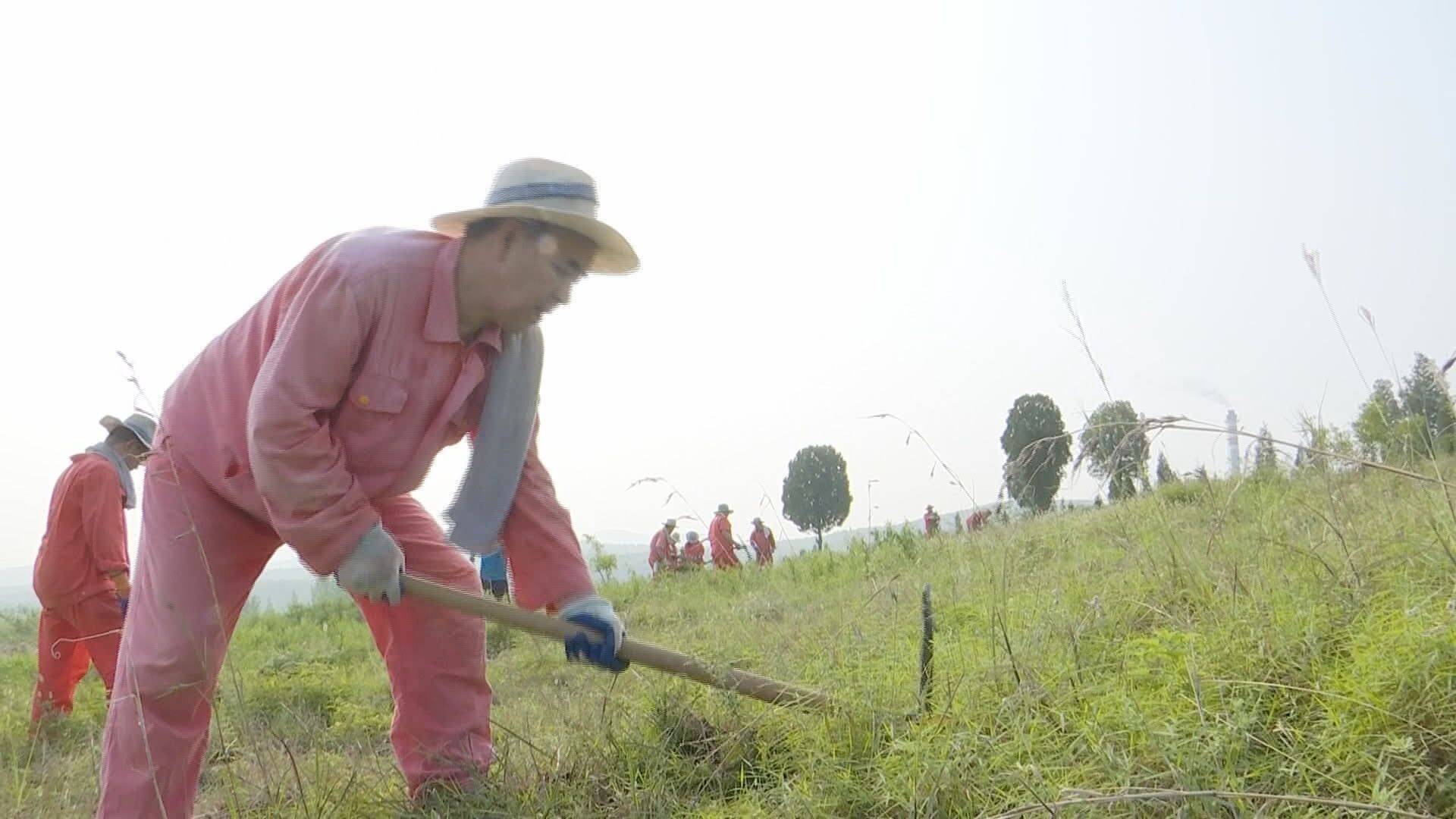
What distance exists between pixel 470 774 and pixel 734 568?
5779 mm

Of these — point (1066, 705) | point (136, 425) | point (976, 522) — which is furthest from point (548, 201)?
point (136, 425)

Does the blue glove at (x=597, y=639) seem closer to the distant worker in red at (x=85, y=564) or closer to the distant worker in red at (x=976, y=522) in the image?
the distant worker in red at (x=976, y=522)

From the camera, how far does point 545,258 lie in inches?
92.8

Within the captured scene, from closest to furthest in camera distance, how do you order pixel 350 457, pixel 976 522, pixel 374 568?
pixel 374 568
pixel 350 457
pixel 976 522

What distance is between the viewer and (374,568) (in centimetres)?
233

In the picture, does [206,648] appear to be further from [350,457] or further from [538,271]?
[538,271]

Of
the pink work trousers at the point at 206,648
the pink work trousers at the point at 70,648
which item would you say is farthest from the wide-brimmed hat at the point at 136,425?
the pink work trousers at the point at 206,648

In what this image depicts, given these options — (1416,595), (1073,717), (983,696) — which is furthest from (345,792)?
(1416,595)

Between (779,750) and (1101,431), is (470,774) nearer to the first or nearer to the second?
(779,750)

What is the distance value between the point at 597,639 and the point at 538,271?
37.2 inches

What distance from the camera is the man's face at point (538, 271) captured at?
2.36 m

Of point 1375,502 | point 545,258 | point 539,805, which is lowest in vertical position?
point 539,805

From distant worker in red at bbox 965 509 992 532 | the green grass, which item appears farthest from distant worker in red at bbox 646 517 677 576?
the green grass

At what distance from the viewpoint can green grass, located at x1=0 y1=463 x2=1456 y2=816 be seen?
1635 millimetres
